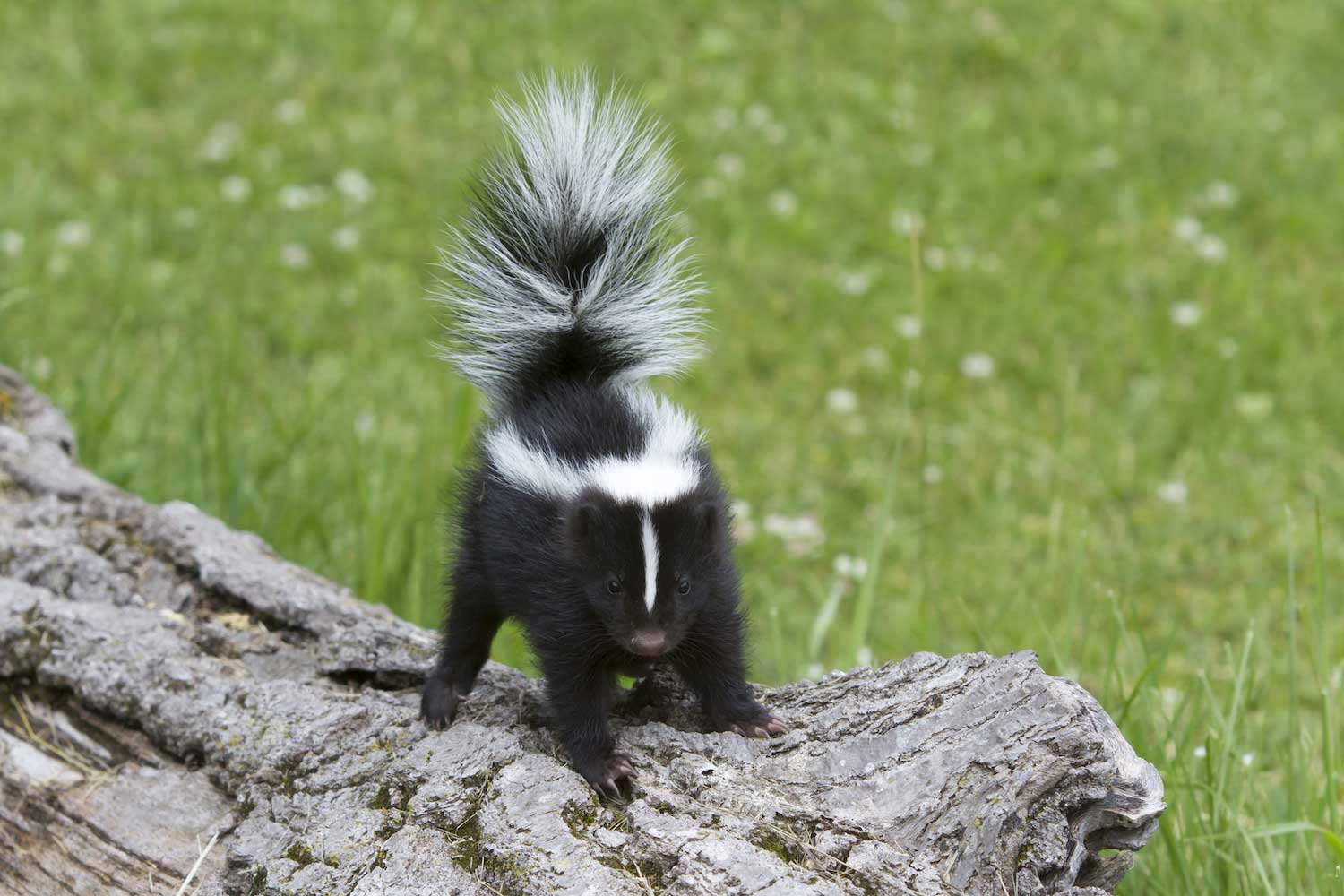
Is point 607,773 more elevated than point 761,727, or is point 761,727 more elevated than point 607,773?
point 761,727

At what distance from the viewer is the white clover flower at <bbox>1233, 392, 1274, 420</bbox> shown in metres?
6.68

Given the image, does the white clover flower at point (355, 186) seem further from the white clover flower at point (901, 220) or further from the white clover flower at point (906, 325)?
the white clover flower at point (906, 325)

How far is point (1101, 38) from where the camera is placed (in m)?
9.85

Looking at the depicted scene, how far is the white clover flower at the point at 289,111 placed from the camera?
8898 millimetres

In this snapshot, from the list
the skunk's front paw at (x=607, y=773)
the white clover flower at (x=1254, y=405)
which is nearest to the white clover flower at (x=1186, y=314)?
the white clover flower at (x=1254, y=405)

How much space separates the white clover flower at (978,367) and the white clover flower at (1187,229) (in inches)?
65.6

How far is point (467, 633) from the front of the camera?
3189 mm

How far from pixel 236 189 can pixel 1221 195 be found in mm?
5409

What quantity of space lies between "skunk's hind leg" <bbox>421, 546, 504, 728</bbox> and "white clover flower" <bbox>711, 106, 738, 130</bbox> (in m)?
6.33

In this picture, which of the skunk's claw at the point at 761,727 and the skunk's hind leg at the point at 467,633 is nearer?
the skunk's claw at the point at 761,727

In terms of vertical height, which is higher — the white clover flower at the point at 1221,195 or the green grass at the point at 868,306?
the white clover flower at the point at 1221,195

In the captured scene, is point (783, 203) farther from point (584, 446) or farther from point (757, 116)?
point (584, 446)

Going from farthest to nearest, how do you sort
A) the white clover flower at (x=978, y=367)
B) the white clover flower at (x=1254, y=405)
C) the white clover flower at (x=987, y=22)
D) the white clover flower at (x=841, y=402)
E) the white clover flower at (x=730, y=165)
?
the white clover flower at (x=987, y=22) < the white clover flower at (x=730, y=165) < the white clover flower at (x=978, y=367) < the white clover flower at (x=841, y=402) < the white clover flower at (x=1254, y=405)

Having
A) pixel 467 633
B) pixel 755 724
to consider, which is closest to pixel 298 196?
pixel 467 633
